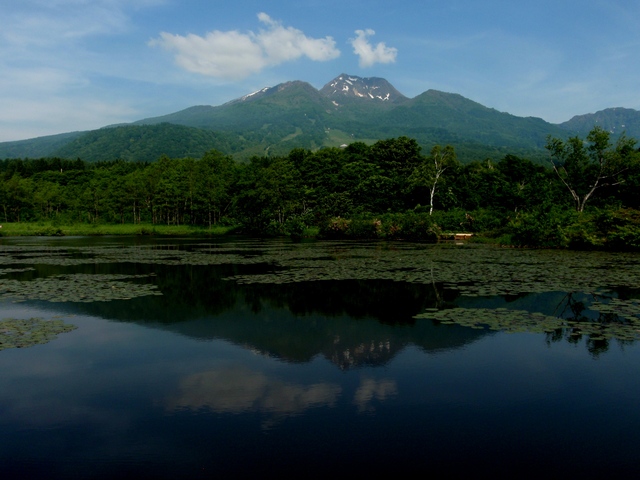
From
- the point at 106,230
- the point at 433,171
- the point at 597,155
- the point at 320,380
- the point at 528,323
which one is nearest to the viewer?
the point at 320,380

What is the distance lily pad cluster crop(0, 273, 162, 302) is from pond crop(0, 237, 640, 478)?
0.57 feet

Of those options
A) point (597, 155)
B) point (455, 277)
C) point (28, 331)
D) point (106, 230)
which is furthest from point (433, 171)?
point (28, 331)

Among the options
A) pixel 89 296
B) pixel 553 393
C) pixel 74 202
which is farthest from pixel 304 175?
pixel 553 393

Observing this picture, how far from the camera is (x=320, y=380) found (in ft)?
26.3

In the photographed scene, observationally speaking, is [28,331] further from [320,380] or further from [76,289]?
[320,380]

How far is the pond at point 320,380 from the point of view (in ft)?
18.2

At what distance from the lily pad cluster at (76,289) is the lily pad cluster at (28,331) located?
9.61ft

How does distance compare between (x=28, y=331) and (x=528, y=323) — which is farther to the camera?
(x=528, y=323)

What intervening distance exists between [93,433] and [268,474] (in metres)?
2.70

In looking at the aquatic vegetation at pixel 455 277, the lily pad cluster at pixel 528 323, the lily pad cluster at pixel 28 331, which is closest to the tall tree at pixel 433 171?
the aquatic vegetation at pixel 455 277

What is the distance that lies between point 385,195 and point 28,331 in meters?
55.3

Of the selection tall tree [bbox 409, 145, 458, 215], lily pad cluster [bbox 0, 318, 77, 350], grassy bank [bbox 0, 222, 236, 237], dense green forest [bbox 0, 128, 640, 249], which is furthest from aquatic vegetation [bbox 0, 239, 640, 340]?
grassy bank [bbox 0, 222, 236, 237]

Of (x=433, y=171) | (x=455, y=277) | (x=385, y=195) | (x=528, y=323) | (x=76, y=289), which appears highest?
(x=433, y=171)

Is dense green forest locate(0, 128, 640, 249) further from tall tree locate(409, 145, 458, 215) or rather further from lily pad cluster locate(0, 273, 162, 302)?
lily pad cluster locate(0, 273, 162, 302)
